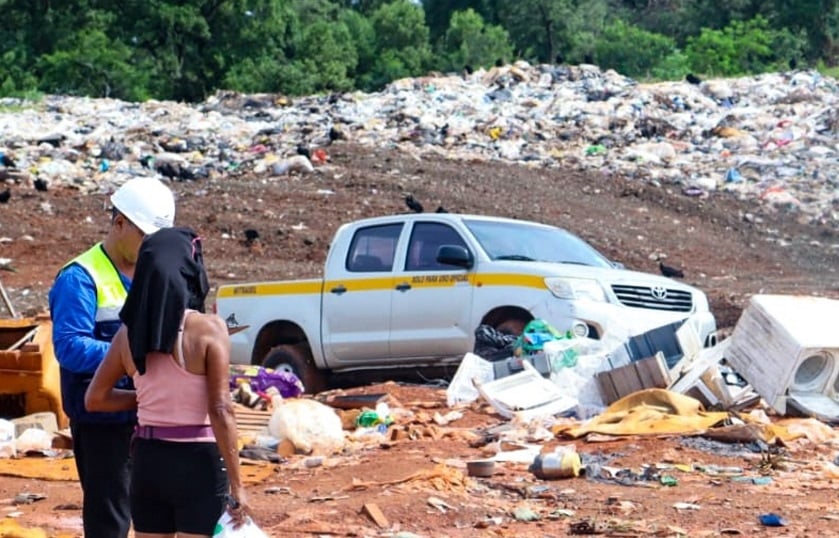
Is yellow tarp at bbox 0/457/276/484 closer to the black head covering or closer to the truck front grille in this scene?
the truck front grille

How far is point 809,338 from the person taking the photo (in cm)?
1110

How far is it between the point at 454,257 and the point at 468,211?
45.3ft

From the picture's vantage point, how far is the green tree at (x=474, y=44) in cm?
5353

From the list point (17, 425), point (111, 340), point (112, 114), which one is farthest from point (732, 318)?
point (112, 114)

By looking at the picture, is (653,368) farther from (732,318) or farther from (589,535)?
(732,318)

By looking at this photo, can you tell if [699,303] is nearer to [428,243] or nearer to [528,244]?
[528,244]

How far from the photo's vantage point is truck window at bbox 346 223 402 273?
13.6 meters

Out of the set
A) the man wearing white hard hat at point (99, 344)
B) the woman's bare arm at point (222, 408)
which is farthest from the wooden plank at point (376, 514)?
the woman's bare arm at point (222, 408)

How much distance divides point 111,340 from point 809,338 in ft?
23.0

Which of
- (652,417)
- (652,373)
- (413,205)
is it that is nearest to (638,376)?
(652,373)

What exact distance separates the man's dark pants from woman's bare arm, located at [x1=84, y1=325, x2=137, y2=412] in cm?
25

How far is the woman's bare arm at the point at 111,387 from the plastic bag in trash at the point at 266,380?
23.4 feet

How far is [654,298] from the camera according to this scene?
43.1 feet

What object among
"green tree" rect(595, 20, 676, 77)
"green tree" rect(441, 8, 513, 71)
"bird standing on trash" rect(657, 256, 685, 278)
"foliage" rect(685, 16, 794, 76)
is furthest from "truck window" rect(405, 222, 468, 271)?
"green tree" rect(441, 8, 513, 71)
